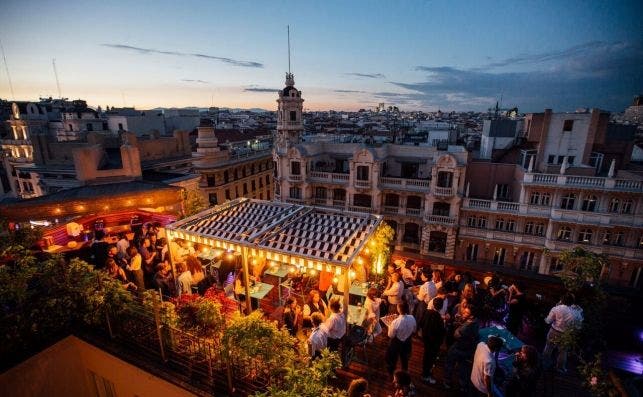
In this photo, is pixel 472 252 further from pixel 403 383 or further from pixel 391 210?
pixel 403 383

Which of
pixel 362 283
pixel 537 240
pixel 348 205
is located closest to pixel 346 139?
pixel 348 205

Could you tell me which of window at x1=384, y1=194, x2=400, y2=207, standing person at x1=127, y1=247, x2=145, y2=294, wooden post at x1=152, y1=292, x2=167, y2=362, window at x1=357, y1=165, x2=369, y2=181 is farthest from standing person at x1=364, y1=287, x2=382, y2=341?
window at x1=384, y1=194, x2=400, y2=207

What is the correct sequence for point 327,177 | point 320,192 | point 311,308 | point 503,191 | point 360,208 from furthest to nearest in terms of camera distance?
point 320,192 < point 327,177 < point 360,208 < point 503,191 < point 311,308

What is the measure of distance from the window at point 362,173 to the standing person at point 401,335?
84.8 ft

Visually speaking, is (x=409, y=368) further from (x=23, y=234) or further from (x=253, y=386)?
(x=23, y=234)

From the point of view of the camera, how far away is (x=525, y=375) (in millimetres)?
5934

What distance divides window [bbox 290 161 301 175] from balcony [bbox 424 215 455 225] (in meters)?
14.4

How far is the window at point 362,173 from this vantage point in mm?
32344

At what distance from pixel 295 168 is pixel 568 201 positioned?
25757 mm

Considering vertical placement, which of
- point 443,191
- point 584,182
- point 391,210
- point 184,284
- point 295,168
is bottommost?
point 391,210

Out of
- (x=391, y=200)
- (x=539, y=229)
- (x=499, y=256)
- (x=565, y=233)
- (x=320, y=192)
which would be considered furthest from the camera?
(x=320, y=192)

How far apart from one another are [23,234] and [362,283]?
11589 mm

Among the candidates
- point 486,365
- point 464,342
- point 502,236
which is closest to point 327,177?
point 502,236

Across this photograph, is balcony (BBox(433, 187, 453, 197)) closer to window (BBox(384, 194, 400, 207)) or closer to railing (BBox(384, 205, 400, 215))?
window (BBox(384, 194, 400, 207))
